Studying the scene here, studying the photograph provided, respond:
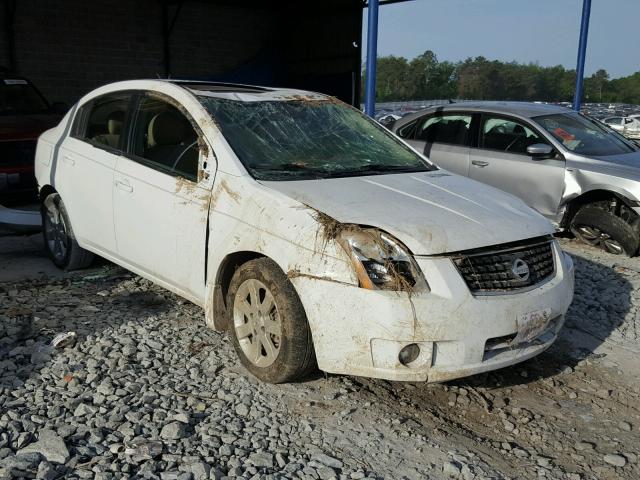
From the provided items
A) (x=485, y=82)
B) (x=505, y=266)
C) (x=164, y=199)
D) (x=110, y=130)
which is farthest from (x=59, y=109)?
(x=485, y=82)

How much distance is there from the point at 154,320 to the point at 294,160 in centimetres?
150

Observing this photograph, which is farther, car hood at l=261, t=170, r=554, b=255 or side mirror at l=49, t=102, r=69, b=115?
side mirror at l=49, t=102, r=69, b=115

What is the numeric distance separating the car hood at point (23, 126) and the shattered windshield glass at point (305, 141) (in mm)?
4462

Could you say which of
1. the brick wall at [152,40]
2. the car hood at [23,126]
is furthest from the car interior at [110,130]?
the brick wall at [152,40]

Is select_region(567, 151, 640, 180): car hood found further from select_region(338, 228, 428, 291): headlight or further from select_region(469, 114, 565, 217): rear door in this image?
select_region(338, 228, 428, 291): headlight

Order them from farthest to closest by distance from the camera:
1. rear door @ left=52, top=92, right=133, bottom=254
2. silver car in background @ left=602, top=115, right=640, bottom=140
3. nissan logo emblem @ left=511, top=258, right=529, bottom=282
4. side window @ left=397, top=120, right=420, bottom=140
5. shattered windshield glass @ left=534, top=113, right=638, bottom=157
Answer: silver car in background @ left=602, top=115, right=640, bottom=140, side window @ left=397, top=120, right=420, bottom=140, shattered windshield glass @ left=534, top=113, right=638, bottom=157, rear door @ left=52, top=92, right=133, bottom=254, nissan logo emblem @ left=511, top=258, right=529, bottom=282

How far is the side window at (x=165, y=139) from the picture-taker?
412 centimetres

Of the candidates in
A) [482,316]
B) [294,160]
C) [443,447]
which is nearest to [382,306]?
[482,316]

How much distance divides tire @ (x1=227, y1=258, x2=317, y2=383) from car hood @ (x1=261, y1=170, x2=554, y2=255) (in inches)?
18.0

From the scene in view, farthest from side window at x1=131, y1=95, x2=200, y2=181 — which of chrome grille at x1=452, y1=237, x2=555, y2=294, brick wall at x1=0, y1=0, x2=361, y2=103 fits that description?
brick wall at x1=0, y1=0, x2=361, y2=103

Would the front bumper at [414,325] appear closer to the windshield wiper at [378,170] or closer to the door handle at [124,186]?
the windshield wiper at [378,170]

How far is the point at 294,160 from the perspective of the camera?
160 inches

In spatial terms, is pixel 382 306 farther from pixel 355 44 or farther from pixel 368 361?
pixel 355 44

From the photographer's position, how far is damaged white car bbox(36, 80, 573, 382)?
10.3ft
